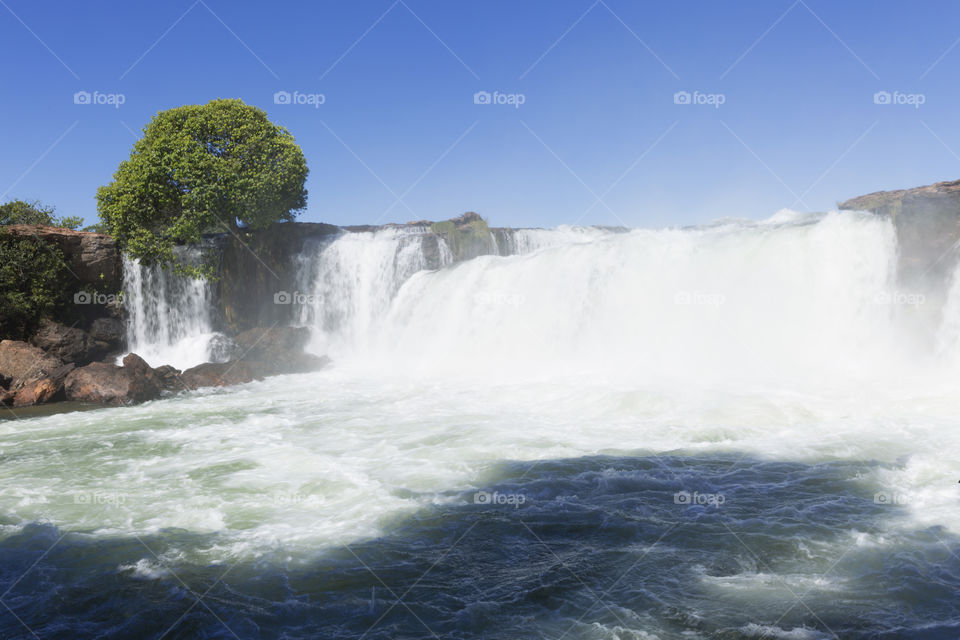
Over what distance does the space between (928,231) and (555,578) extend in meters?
17.1

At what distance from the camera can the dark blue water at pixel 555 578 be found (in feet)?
18.9

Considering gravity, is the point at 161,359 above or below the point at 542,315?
below

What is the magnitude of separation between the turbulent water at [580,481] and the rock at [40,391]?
111 inches

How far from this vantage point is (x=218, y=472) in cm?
1068

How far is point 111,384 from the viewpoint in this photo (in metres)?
18.2

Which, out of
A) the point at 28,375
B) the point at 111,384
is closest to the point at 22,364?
the point at 28,375

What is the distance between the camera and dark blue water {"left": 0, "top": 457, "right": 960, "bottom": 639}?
5762 mm

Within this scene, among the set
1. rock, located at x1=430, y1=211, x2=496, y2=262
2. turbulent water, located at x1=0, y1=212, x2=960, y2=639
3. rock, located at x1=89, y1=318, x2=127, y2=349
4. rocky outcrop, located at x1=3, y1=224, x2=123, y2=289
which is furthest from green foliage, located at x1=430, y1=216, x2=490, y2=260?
rock, located at x1=89, y1=318, x2=127, y2=349

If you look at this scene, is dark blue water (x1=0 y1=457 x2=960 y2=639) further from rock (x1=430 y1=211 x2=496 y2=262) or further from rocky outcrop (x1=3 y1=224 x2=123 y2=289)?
rock (x1=430 y1=211 x2=496 y2=262)

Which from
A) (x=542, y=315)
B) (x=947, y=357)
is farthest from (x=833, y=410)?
(x=542, y=315)

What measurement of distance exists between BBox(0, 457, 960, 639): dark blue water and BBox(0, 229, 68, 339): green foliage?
62.2 ft

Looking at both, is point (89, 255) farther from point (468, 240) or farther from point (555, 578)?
point (555, 578)

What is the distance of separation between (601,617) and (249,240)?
2650cm

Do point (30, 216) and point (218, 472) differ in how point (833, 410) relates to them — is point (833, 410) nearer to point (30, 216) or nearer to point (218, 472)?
point (218, 472)
